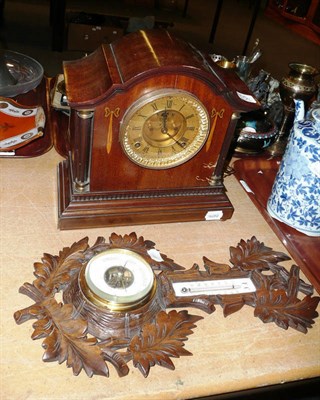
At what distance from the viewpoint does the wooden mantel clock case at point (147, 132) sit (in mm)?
753

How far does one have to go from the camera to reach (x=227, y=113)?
0.83 m

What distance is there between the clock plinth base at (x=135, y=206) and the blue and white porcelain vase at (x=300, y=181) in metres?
0.12

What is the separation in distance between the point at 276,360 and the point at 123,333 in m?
0.25

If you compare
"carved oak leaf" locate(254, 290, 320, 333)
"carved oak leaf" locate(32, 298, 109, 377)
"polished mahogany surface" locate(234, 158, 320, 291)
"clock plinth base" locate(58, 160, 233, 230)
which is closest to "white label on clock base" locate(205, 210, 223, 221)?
"clock plinth base" locate(58, 160, 233, 230)

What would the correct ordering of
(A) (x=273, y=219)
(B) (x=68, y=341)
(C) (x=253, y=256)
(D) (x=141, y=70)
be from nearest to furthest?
(B) (x=68, y=341) < (D) (x=141, y=70) < (C) (x=253, y=256) < (A) (x=273, y=219)

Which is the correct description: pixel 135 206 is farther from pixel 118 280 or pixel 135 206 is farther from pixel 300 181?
pixel 300 181

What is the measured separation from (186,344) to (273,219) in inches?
16.3

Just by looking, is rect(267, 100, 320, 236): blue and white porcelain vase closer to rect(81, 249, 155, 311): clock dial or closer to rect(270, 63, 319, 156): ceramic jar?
Result: rect(270, 63, 319, 156): ceramic jar

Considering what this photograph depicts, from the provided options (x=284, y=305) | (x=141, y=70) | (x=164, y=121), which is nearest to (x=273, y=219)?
(x=284, y=305)

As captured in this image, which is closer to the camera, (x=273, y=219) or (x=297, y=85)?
(x=273, y=219)

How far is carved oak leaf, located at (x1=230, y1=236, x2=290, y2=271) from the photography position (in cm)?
84

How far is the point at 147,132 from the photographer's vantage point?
2.66 ft

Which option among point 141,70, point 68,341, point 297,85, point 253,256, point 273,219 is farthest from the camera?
point 297,85

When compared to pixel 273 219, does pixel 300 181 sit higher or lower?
higher
